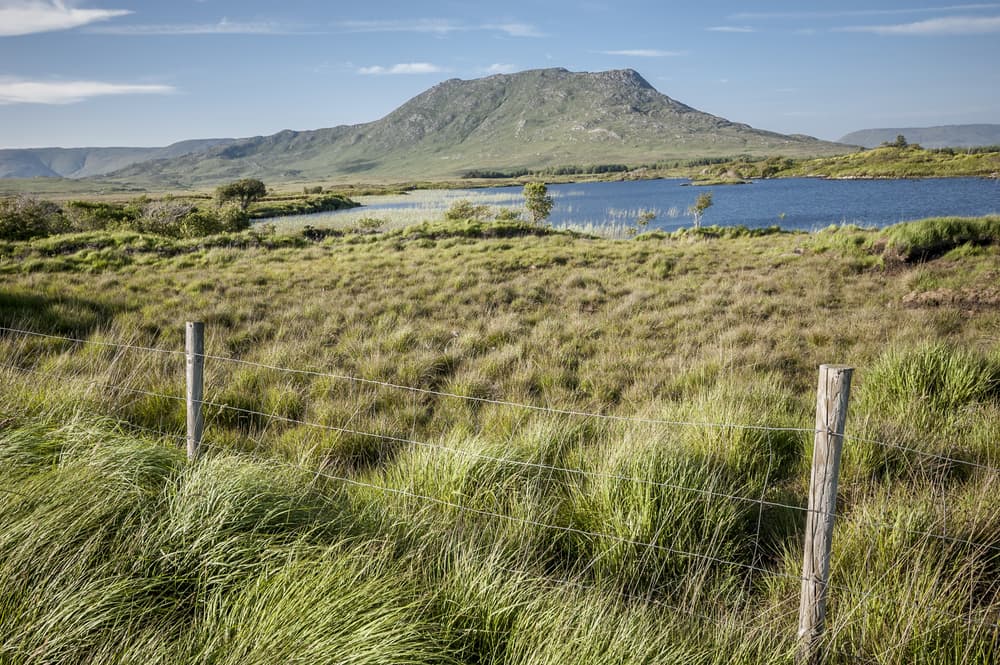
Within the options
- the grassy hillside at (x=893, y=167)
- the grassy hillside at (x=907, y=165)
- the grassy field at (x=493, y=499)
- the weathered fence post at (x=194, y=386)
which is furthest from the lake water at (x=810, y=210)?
the weathered fence post at (x=194, y=386)

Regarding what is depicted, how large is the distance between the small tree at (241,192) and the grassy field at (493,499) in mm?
56608

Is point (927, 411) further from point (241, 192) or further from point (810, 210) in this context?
point (241, 192)

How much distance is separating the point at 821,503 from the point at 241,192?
6753 centimetres

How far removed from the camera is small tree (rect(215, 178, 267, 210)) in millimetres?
61359

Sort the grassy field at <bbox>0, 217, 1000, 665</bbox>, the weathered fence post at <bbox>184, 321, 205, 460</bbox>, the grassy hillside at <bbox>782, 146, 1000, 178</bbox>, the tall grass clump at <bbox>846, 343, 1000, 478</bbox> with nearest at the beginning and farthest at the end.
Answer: the grassy field at <bbox>0, 217, 1000, 665</bbox>
the weathered fence post at <bbox>184, 321, 205, 460</bbox>
the tall grass clump at <bbox>846, 343, 1000, 478</bbox>
the grassy hillside at <bbox>782, 146, 1000, 178</bbox>

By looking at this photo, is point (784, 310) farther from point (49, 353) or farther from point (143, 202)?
point (143, 202)

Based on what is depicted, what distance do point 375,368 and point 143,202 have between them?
2070 inches

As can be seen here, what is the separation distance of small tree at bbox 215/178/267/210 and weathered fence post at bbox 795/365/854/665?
65900 millimetres

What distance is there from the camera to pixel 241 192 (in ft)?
202

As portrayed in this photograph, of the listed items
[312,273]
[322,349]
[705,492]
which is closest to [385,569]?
[705,492]

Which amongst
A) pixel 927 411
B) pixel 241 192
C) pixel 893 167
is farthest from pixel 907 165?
pixel 927 411

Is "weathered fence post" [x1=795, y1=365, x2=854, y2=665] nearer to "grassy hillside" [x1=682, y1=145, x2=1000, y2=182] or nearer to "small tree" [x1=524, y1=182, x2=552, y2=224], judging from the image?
"small tree" [x1=524, y1=182, x2=552, y2=224]

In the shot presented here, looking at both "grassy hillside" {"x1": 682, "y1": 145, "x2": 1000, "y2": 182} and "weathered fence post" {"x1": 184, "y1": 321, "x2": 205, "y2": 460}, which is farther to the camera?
"grassy hillside" {"x1": 682, "y1": 145, "x2": 1000, "y2": 182}

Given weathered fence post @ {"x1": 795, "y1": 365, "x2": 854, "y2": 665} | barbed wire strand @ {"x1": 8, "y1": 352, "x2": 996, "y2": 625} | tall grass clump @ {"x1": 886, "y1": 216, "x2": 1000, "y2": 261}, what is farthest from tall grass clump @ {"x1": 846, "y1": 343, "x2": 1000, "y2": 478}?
tall grass clump @ {"x1": 886, "y1": 216, "x2": 1000, "y2": 261}
